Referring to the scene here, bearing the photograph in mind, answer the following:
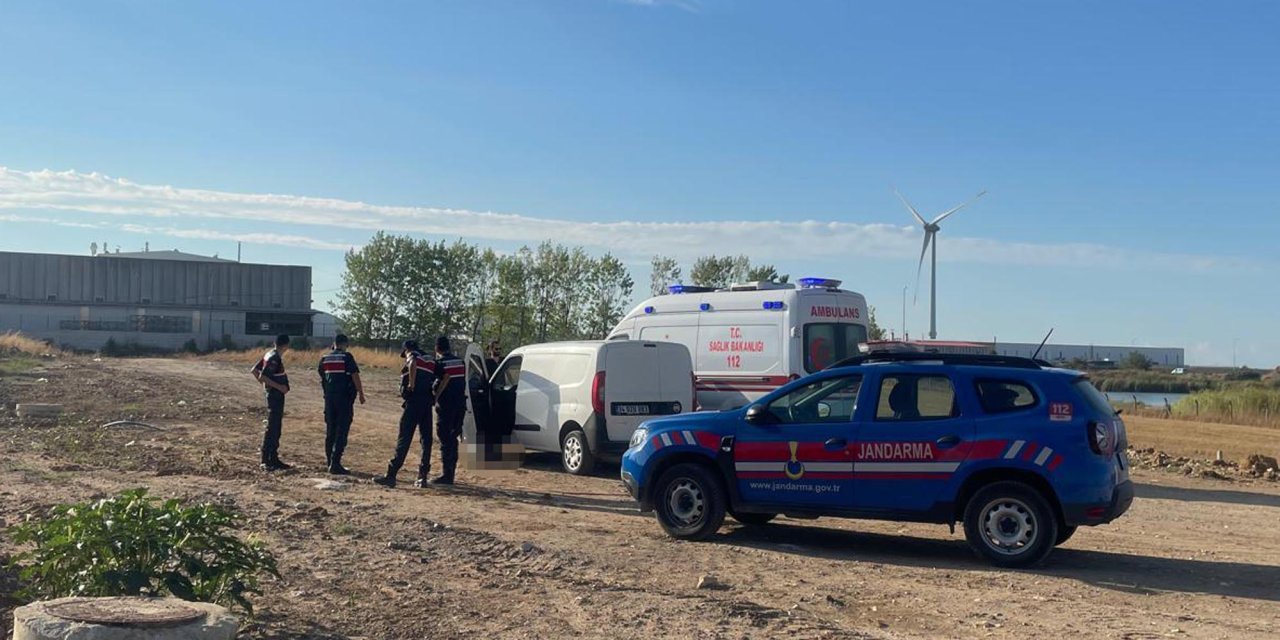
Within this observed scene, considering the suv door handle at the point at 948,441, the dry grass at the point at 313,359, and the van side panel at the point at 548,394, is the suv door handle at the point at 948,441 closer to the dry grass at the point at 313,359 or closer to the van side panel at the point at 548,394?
the van side panel at the point at 548,394

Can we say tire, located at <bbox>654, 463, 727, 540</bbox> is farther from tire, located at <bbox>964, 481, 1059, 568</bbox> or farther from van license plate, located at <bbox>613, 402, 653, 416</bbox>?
van license plate, located at <bbox>613, 402, 653, 416</bbox>

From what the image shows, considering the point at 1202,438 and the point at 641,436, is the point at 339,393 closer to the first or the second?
the point at 641,436

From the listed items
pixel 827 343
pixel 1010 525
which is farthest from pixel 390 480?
pixel 1010 525

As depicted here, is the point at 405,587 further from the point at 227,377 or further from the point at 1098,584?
the point at 227,377

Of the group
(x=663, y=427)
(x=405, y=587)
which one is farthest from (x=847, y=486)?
(x=405, y=587)

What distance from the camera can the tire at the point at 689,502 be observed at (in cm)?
1069

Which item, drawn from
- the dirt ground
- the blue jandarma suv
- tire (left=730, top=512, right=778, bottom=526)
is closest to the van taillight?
the dirt ground

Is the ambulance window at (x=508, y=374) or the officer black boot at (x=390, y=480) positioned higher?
the ambulance window at (x=508, y=374)

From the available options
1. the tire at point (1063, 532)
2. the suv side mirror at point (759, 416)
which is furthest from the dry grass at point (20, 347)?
the tire at point (1063, 532)

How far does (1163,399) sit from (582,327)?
1246 inches

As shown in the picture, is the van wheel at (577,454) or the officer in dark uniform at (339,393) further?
the van wheel at (577,454)

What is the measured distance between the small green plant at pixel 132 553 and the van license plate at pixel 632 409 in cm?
899

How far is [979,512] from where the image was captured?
9.75 metres

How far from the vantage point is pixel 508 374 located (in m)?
17.4
